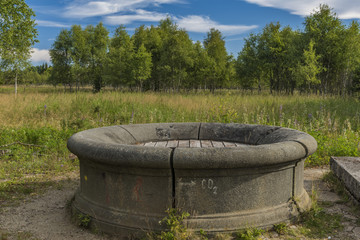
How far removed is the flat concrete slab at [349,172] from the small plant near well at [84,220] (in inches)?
137

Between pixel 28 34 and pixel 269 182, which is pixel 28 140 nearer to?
pixel 269 182

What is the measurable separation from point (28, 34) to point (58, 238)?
69.2 feet

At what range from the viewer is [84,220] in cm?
337

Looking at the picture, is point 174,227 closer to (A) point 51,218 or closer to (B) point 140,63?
(A) point 51,218

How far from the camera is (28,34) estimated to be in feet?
68.0

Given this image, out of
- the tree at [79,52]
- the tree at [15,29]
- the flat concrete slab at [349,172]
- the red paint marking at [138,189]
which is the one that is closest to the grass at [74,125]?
the flat concrete slab at [349,172]

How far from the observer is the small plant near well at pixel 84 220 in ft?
11.0

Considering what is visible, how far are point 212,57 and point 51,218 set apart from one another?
136 feet

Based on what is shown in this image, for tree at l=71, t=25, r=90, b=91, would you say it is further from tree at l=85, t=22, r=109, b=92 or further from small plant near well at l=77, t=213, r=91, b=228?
small plant near well at l=77, t=213, r=91, b=228

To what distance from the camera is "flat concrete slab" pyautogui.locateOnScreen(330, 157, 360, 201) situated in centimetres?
411

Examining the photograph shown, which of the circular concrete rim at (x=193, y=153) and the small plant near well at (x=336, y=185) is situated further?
the small plant near well at (x=336, y=185)

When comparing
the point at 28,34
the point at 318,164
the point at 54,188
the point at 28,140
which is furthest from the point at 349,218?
the point at 28,34

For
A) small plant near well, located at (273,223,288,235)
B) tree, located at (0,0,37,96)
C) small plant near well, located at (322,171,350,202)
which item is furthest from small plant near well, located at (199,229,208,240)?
tree, located at (0,0,37,96)

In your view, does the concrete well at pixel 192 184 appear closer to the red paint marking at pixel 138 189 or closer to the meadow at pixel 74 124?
the red paint marking at pixel 138 189
